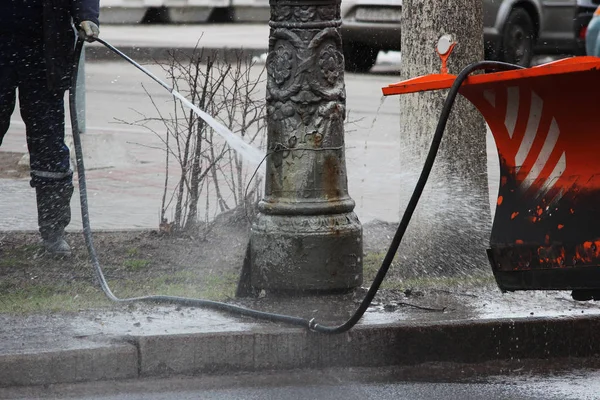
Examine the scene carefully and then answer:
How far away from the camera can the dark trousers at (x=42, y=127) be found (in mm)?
6137

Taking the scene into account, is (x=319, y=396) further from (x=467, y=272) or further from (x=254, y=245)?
Answer: (x=467, y=272)

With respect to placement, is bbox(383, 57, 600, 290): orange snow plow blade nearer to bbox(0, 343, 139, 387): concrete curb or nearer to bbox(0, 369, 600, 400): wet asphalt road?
bbox(0, 369, 600, 400): wet asphalt road

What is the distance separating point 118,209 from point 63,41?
79.6 inches

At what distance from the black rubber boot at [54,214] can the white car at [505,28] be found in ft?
31.1

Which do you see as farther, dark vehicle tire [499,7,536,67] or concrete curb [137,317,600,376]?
dark vehicle tire [499,7,536,67]

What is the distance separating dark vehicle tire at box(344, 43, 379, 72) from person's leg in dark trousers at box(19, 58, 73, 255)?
414 inches

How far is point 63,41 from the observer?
6.08 metres

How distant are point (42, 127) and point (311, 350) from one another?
2226 millimetres

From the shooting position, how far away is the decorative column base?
5.21 metres

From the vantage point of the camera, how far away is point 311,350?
479 cm

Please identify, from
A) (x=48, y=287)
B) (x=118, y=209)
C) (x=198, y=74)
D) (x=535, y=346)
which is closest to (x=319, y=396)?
(x=535, y=346)

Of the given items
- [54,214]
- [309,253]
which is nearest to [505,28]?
[54,214]

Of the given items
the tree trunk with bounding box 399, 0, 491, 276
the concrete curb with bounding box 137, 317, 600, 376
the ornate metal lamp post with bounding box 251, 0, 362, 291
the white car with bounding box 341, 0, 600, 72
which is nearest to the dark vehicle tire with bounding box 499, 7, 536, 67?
the white car with bounding box 341, 0, 600, 72

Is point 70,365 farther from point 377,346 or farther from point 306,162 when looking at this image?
point 306,162
